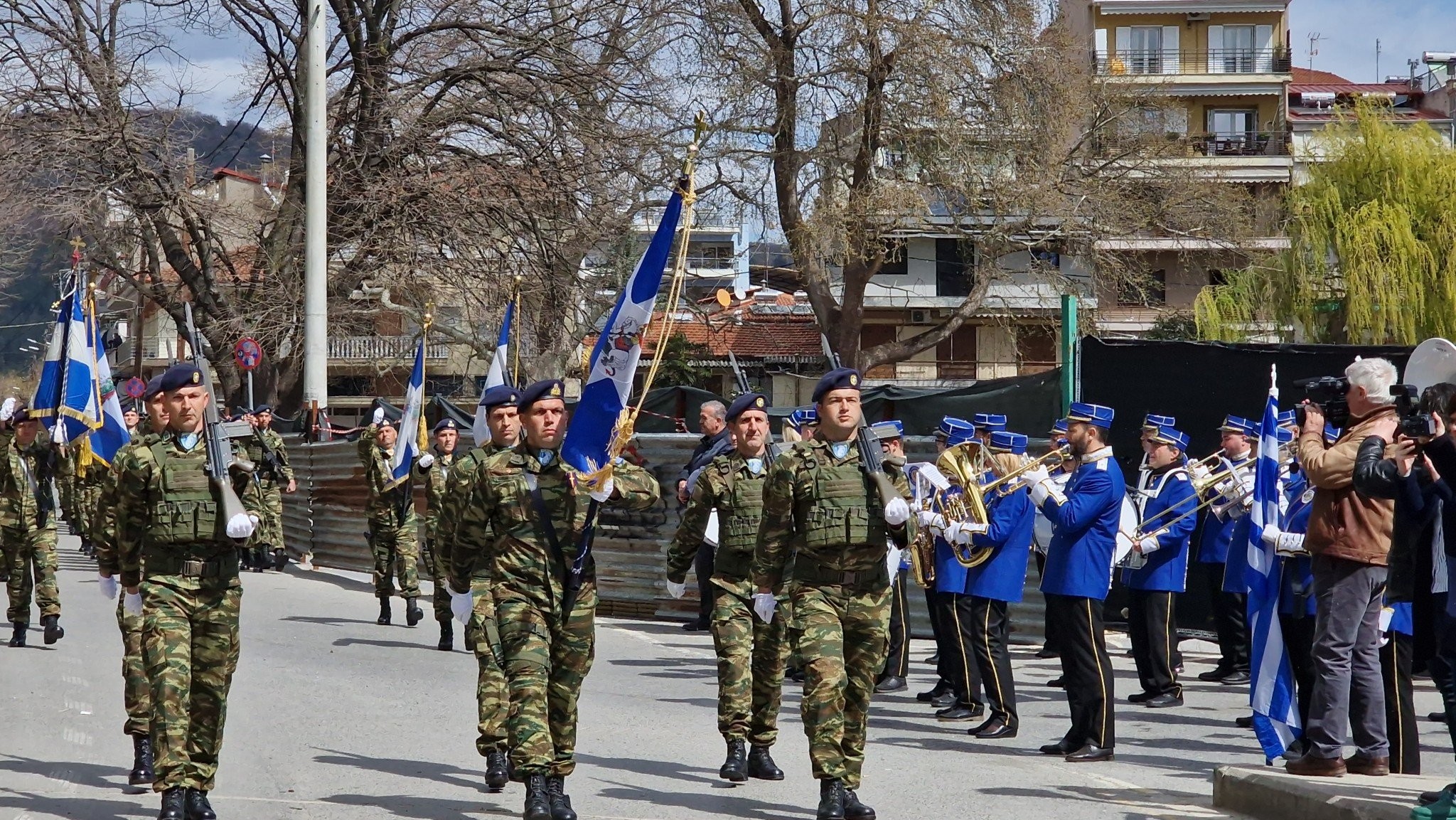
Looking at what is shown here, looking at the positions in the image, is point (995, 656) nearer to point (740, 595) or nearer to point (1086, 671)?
point (1086, 671)

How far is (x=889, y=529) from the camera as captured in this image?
746 centimetres

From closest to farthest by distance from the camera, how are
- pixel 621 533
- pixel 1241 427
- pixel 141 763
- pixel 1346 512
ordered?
pixel 1346 512, pixel 141 763, pixel 1241 427, pixel 621 533

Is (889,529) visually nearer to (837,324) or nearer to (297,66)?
(297,66)

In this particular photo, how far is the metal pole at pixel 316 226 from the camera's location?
20.0 meters

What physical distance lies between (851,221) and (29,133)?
16.2m

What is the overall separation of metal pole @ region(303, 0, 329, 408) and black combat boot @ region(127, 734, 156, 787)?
38.7ft

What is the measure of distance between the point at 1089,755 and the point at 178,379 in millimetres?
5208

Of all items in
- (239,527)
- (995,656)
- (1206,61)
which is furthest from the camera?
(1206,61)

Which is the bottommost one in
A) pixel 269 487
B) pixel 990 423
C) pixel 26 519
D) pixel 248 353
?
pixel 269 487

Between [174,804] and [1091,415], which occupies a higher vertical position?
[1091,415]

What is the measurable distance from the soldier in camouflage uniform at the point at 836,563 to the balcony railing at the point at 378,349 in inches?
1057

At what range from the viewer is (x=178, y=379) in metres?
7.81

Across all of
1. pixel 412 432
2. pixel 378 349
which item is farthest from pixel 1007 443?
pixel 378 349

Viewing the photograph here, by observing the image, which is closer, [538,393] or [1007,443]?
[538,393]
